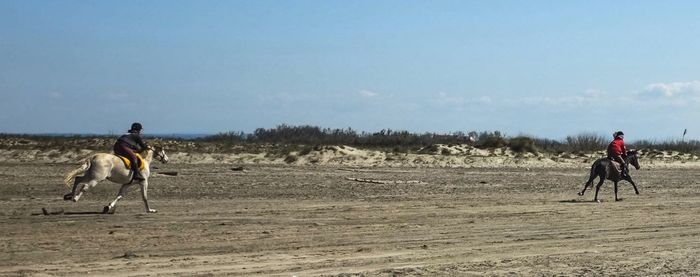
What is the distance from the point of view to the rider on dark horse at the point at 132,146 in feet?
70.9

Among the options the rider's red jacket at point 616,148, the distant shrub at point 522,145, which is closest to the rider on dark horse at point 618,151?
the rider's red jacket at point 616,148

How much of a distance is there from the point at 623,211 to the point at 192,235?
12.4 meters

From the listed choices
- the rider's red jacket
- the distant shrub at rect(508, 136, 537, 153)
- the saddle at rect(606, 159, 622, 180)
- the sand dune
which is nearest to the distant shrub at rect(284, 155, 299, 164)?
the sand dune

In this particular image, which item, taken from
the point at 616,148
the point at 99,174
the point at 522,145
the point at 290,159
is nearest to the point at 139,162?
the point at 99,174

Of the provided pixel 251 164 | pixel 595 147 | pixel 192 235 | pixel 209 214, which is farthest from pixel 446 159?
pixel 192 235

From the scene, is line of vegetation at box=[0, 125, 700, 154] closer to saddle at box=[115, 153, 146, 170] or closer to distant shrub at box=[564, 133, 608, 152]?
distant shrub at box=[564, 133, 608, 152]

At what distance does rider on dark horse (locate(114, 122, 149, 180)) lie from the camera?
21.6 metres

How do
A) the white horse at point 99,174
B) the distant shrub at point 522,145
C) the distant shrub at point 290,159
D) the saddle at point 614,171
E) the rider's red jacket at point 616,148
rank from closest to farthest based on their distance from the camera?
the white horse at point 99,174 < the saddle at point 614,171 < the rider's red jacket at point 616,148 < the distant shrub at point 290,159 < the distant shrub at point 522,145

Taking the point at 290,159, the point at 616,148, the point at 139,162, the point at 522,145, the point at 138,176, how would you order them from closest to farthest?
the point at 138,176, the point at 139,162, the point at 616,148, the point at 290,159, the point at 522,145

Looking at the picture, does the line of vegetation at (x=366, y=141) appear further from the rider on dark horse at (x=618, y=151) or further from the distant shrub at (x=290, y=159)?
the rider on dark horse at (x=618, y=151)

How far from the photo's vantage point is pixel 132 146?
22.0m

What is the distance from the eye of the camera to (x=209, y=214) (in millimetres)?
22078

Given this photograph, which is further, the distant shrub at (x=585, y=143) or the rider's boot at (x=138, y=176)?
the distant shrub at (x=585, y=143)

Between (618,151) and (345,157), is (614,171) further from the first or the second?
(345,157)
